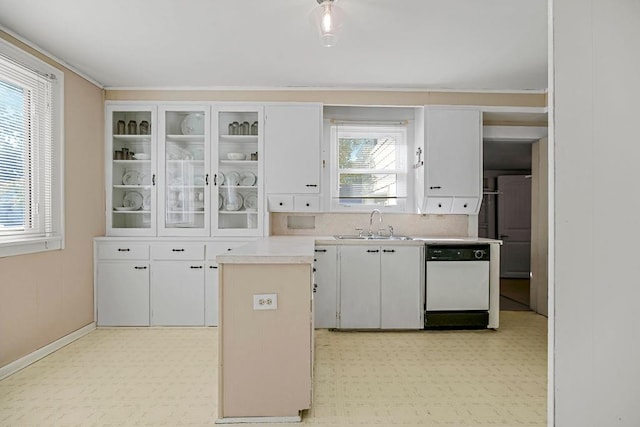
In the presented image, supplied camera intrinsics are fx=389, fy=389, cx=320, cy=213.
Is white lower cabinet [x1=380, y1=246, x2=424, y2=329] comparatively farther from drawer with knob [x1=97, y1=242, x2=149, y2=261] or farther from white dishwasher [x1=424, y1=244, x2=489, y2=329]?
drawer with knob [x1=97, y1=242, x2=149, y2=261]

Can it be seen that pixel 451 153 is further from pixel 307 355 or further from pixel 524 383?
pixel 307 355

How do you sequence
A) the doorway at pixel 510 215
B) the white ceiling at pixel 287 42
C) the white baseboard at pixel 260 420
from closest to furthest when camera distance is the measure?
the white baseboard at pixel 260 420, the white ceiling at pixel 287 42, the doorway at pixel 510 215

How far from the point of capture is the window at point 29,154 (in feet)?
9.41

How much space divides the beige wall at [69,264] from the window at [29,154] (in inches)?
3.9

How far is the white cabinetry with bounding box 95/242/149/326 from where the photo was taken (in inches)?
157

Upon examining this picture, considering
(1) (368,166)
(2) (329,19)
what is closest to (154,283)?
(1) (368,166)

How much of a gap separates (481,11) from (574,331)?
6.96 feet

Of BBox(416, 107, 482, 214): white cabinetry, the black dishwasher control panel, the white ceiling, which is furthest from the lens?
BBox(416, 107, 482, 214): white cabinetry

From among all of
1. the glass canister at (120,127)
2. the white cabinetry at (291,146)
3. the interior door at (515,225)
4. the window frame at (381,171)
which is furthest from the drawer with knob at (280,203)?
the interior door at (515,225)

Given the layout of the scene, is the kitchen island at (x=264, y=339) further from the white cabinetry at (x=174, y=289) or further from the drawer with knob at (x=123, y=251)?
the drawer with knob at (x=123, y=251)

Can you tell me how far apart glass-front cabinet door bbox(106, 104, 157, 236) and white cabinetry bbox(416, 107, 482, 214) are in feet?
9.65

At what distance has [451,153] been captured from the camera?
413 centimetres

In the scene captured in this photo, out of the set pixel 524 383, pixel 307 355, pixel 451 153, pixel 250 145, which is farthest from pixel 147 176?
pixel 524 383

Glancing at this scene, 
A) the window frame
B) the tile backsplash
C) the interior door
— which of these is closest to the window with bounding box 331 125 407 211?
the window frame
